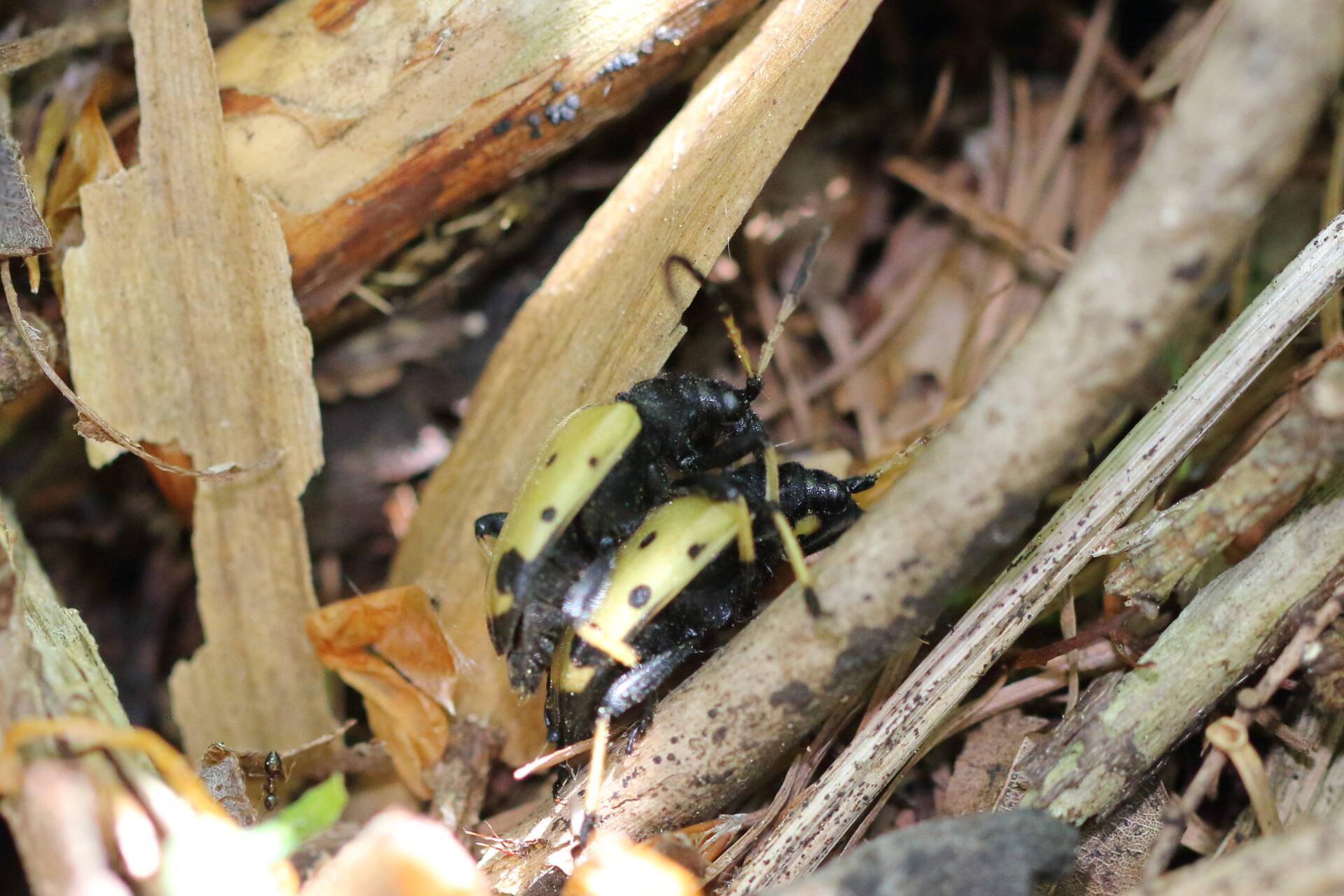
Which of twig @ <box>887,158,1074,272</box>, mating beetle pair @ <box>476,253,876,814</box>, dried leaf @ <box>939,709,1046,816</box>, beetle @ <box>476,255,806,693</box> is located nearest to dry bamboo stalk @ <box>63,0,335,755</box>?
beetle @ <box>476,255,806,693</box>

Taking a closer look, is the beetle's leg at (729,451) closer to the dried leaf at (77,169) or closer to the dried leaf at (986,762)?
the dried leaf at (986,762)

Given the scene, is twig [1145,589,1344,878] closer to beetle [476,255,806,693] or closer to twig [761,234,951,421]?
beetle [476,255,806,693]

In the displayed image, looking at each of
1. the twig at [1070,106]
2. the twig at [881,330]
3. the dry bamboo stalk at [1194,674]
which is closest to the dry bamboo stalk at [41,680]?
the dry bamboo stalk at [1194,674]

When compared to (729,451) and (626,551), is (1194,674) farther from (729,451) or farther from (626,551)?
(626,551)

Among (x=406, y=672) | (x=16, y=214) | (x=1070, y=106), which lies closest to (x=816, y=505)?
(x=406, y=672)

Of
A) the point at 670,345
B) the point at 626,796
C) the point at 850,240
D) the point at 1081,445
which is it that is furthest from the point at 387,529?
the point at 1081,445
